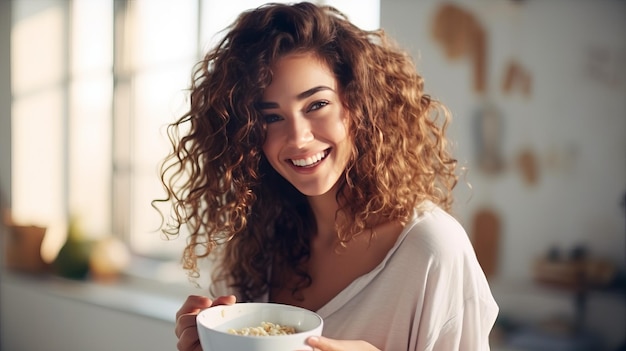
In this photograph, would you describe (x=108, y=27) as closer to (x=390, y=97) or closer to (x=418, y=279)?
(x=390, y=97)

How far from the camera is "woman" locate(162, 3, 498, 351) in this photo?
0.98 meters

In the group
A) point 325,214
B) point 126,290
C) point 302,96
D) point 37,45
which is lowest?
point 126,290

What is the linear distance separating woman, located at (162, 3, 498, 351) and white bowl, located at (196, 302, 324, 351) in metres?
0.07

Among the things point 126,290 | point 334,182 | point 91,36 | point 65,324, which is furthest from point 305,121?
point 91,36

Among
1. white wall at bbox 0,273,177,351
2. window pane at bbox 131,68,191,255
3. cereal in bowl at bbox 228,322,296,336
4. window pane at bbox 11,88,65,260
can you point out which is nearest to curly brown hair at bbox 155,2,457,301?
cereal in bowl at bbox 228,322,296,336

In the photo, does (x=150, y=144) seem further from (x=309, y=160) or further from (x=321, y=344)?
(x=321, y=344)

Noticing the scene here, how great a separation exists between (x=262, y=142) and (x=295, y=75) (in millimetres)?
135

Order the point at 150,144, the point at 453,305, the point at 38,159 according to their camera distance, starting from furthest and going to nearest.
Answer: the point at 38,159, the point at 150,144, the point at 453,305

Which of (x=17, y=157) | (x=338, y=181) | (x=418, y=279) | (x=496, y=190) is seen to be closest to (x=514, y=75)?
(x=496, y=190)

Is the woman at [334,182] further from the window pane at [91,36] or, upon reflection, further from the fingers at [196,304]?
the window pane at [91,36]

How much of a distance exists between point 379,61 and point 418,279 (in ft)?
1.32

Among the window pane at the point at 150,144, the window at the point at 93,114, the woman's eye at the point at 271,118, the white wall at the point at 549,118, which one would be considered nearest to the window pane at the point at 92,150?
the window at the point at 93,114

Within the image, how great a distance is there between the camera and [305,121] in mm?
992

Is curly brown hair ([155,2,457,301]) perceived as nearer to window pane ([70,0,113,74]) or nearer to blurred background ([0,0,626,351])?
blurred background ([0,0,626,351])
